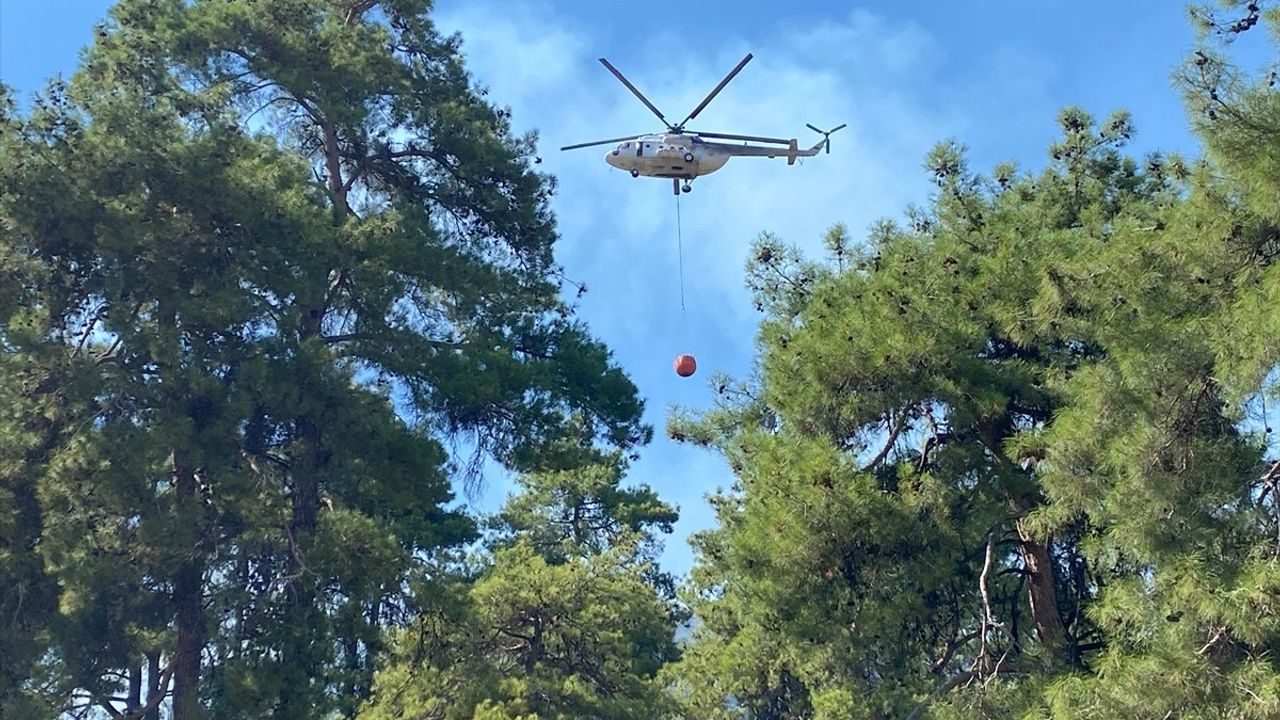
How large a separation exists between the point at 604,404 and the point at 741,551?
228 inches

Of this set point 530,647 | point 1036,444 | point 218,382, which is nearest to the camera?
point 1036,444

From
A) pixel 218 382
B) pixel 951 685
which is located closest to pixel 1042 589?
pixel 951 685

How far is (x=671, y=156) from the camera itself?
14.6 metres

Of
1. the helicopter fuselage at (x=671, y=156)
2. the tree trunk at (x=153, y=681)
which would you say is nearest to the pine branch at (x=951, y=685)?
the helicopter fuselage at (x=671, y=156)

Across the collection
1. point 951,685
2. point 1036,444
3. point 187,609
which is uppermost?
point 187,609

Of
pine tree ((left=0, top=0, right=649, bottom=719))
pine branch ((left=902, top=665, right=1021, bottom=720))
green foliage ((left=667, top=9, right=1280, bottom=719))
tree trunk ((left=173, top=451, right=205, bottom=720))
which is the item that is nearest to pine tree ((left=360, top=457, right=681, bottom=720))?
pine tree ((left=0, top=0, right=649, bottom=719))

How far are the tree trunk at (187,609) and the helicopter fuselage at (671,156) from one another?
18.9 ft

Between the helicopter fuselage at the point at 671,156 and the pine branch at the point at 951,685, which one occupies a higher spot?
the helicopter fuselage at the point at 671,156

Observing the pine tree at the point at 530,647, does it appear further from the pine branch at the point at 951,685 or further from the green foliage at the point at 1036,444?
the pine branch at the point at 951,685

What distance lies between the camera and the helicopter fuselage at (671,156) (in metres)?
14.6

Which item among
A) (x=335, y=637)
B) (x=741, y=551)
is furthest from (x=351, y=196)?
(x=741, y=551)

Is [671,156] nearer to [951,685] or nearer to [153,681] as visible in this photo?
[951,685]

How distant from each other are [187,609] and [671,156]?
22.4 ft

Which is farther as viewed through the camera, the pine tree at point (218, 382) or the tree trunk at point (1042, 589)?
the pine tree at point (218, 382)
